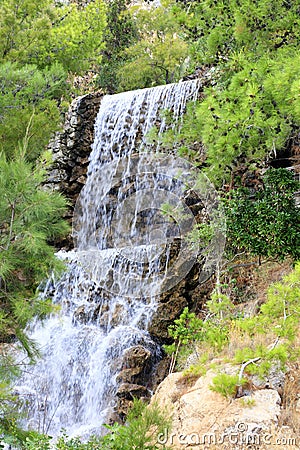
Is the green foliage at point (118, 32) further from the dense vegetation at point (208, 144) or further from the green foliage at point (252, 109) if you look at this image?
the green foliage at point (252, 109)

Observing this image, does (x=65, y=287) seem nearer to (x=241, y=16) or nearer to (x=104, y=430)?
(x=104, y=430)

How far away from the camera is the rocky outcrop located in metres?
3.10

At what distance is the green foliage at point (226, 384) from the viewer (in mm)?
3496

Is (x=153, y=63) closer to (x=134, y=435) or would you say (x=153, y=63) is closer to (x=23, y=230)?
(x=23, y=230)

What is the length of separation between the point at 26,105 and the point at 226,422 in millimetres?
6670

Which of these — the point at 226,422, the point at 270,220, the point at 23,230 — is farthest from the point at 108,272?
the point at 226,422

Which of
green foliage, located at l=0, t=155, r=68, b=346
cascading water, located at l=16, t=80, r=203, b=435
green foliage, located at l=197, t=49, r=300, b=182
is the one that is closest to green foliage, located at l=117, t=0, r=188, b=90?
cascading water, located at l=16, t=80, r=203, b=435

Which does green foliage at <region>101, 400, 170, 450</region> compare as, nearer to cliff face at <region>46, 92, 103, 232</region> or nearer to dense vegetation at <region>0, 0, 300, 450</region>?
dense vegetation at <region>0, 0, 300, 450</region>

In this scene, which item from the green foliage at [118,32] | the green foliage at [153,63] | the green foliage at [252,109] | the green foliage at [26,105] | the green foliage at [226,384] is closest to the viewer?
the green foliage at [226,384]

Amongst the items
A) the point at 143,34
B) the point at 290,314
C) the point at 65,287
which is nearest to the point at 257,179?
the point at 65,287

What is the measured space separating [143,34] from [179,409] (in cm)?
1583

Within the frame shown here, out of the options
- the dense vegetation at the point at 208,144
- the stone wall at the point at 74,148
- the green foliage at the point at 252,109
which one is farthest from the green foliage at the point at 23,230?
the stone wall at the point at 74,148

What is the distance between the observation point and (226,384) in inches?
138

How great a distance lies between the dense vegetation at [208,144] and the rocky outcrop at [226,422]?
174 millimetres
